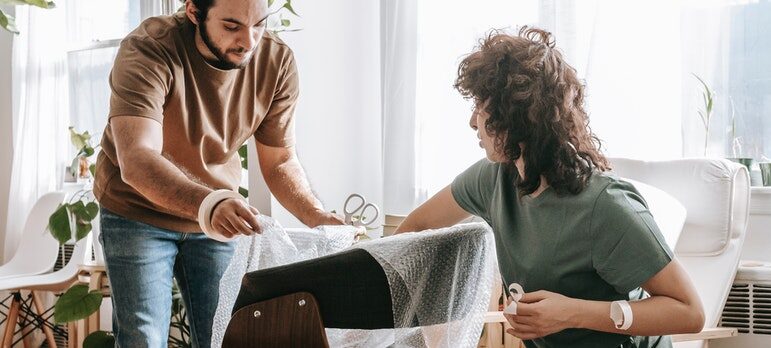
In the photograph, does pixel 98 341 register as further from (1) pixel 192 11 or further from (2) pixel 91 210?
(1) pixel 192 11

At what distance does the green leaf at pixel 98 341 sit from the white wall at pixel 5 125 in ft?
6.83

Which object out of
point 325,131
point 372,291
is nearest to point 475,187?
point 372,291

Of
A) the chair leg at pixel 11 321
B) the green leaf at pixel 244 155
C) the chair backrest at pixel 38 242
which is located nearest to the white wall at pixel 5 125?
the chair backrest at pixel 38 242

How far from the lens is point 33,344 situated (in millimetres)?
4820

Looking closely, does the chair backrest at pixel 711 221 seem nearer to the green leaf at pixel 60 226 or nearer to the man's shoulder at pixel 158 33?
the man's shoulder at pixel 158 33

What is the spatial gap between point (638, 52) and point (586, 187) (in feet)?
5.25

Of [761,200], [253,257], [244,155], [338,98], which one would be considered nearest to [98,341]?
[244,155]

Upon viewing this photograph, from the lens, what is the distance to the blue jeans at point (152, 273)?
1.96 meters

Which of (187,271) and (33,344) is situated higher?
(187,271)

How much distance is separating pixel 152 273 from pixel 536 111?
916 millimetres

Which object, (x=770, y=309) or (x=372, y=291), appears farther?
(x=770, y=309)

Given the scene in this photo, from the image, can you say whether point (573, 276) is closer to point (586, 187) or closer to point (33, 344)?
point (586, 187)

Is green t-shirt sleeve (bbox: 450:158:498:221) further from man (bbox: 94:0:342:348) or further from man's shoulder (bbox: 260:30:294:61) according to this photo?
man's shoulder (bbox: 260:30:294:61)

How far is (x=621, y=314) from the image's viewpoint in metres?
1.45
